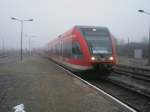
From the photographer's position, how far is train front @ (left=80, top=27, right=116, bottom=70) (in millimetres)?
16250

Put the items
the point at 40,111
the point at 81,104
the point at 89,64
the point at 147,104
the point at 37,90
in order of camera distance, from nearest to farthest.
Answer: the point at 40,111 < the point at 81,104 < the point at 147,104 < the point at 37,90 < the point at 89,64

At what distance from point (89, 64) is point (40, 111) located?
8.70m

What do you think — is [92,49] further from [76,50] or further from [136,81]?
[136,81]

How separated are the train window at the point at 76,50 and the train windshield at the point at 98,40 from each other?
33.8 inches

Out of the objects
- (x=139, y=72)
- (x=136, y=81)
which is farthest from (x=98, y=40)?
(x=139, y=72)

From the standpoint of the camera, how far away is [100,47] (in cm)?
1675

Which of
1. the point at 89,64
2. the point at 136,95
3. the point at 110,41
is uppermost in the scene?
the point at 110,41

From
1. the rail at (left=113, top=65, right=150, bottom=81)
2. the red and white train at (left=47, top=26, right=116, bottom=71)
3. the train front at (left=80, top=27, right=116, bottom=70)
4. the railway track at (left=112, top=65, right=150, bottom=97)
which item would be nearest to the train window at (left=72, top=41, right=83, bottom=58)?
the red and white train at (left=47, top=26, right=116, bottom=71)

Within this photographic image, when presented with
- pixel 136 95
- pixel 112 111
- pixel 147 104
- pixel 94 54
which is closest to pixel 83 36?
pixel 94 54

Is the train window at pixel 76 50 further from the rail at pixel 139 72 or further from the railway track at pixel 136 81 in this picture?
the rail at pixel 139 72

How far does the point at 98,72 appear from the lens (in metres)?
16.8

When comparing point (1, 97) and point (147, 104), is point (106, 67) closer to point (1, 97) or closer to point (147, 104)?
point (147, 104)

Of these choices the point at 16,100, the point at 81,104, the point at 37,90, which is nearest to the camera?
the point at 81,104

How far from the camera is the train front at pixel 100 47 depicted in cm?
1625
